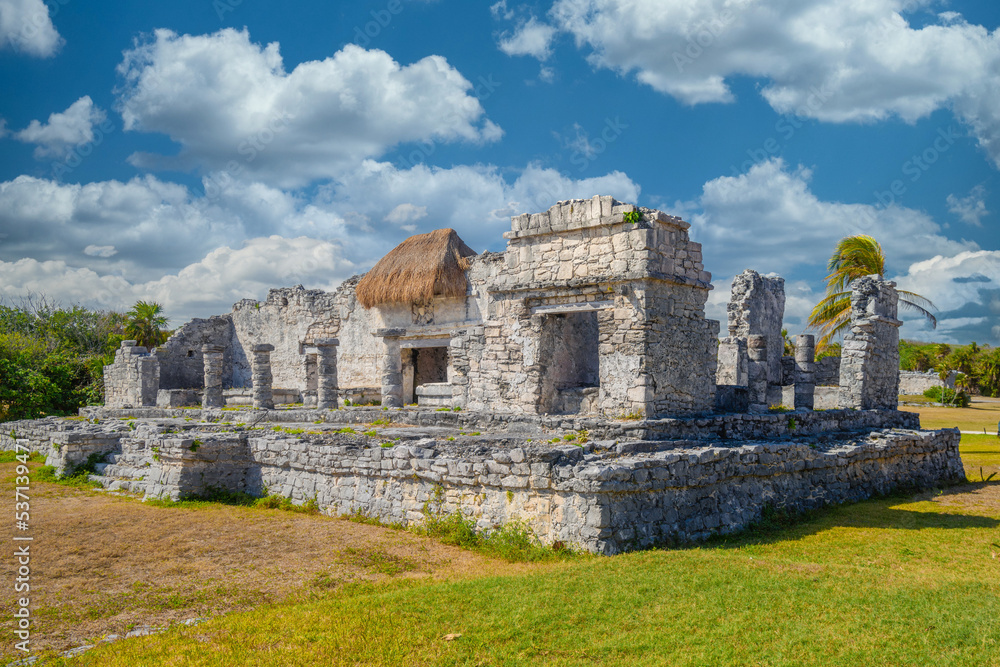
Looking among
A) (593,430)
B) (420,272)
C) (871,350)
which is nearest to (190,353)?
(420,272)

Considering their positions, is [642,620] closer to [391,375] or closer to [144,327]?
[391,375]

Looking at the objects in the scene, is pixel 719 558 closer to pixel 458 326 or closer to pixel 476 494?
pixel 476 494

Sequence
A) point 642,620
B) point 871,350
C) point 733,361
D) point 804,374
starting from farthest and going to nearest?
point 733,361
point 804,374
point 871,350
point 642,620

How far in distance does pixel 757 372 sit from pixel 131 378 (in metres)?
15.6

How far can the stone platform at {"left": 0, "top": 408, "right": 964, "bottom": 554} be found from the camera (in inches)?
230

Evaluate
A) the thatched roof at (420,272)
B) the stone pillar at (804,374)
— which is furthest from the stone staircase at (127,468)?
the stone pillar at (804,374)

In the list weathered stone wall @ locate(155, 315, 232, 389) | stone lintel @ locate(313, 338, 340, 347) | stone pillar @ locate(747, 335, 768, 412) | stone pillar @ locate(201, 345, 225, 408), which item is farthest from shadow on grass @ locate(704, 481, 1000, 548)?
weathered stone wall @ locate(155, 315, 232, 389)

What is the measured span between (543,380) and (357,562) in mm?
3863

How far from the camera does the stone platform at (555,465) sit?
5.85 meters

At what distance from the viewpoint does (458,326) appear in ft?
52.7

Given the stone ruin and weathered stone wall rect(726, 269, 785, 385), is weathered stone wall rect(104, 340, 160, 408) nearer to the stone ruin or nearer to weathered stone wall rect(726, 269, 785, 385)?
the stone ruin

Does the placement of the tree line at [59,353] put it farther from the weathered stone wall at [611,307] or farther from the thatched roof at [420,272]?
the weathered stone wall at [611,307]

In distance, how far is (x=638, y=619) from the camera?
13.7ft

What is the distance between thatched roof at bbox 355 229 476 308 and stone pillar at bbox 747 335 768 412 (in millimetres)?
7524
